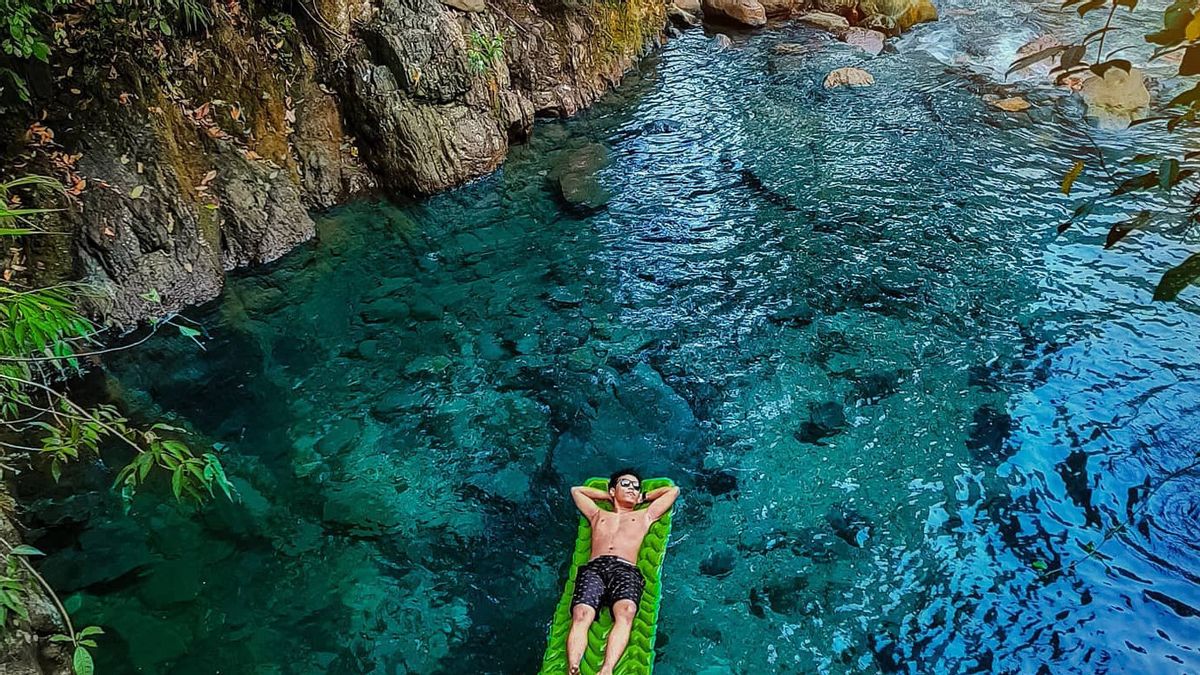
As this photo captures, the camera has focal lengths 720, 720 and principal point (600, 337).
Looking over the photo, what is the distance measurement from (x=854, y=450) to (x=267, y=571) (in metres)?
4.57

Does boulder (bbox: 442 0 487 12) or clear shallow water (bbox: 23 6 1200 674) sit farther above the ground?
boulder (bbox: 442 0 487 12)

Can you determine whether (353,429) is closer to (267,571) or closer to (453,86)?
(267,571)

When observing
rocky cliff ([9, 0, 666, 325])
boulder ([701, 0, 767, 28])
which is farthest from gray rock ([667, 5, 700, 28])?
rocky cliff ([9, 0, 666, 325])

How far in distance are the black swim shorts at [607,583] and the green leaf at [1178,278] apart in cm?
347

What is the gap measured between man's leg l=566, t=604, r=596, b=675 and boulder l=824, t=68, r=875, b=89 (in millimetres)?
11165

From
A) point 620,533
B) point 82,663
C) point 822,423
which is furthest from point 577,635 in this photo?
point 822,423

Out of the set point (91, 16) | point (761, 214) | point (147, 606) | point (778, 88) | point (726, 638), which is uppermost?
point (91, 16)

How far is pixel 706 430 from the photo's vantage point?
20.4 feet

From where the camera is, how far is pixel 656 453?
6.04 m

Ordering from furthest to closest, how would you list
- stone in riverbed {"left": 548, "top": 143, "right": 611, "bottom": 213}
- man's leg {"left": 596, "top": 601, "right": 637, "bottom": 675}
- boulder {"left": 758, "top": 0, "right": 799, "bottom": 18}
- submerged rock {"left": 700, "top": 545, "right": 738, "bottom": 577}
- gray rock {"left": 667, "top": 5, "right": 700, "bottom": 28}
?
boulder {"left": 758, "top": 0, "right": 799, "bottom": 18}
gray rock {"left": 667, "top": 5, "right": 700, "bottom": 28}
stone in riverbed {"left": 548, "top": 143, "right": 611, "bottom": 213}
submerged rock {"left": 700, "top": 545, "right": 738, "bottom": 577}
man's leg {"left": 596, "top": 601, "right": 637, "bottom": 675}

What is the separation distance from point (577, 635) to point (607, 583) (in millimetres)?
387

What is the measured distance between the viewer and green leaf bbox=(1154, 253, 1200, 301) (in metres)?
1.78

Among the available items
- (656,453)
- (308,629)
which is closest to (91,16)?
(308,629)

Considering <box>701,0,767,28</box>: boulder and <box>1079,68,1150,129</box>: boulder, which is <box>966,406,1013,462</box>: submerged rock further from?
<box>701,0,767,28</box>: boulder
